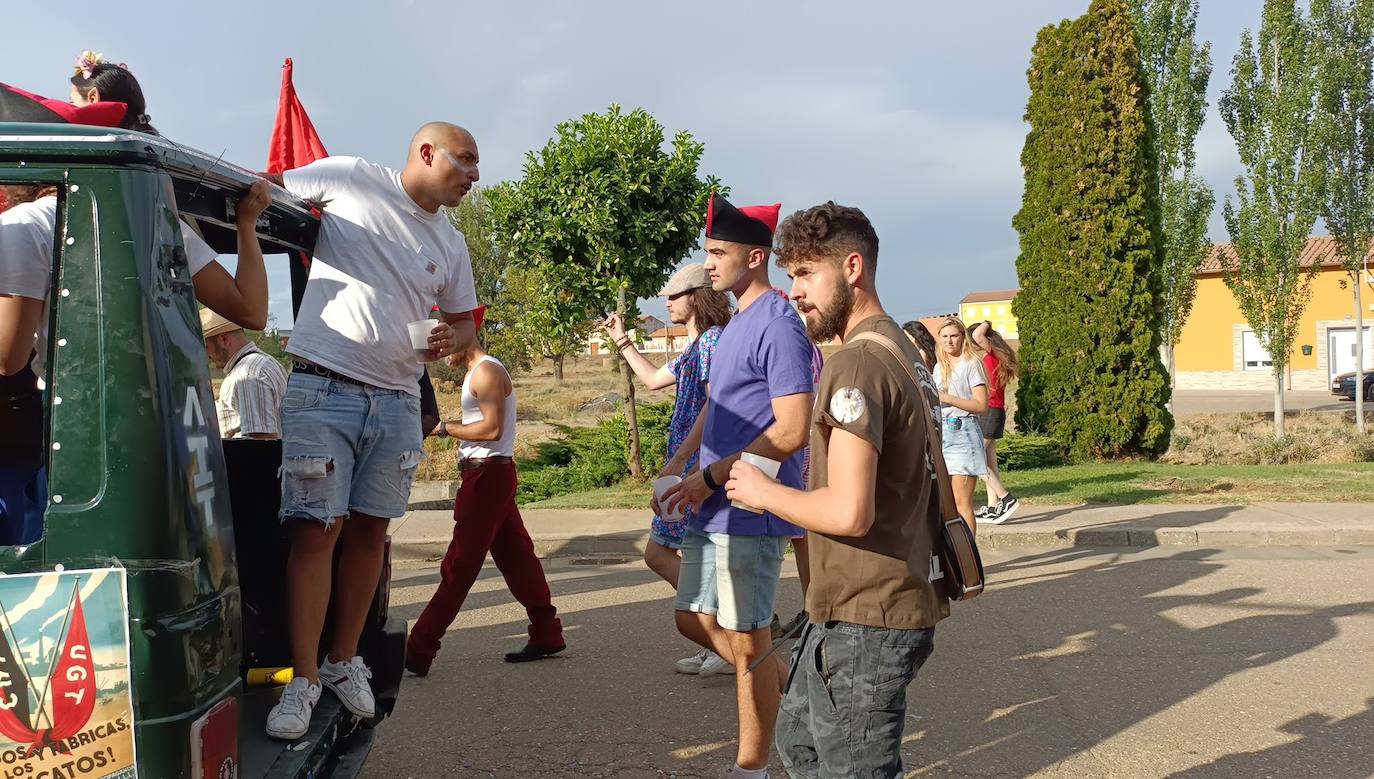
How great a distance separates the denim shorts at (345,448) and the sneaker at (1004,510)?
737cm

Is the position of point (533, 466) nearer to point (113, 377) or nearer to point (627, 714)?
point (627, 714)

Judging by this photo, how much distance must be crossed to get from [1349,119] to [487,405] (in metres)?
19.6

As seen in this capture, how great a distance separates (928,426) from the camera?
271 centimetres

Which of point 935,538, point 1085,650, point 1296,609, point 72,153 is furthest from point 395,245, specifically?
point 1296,609

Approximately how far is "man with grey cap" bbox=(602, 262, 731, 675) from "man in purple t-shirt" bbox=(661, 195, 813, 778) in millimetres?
721

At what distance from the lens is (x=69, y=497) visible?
6.50 ft

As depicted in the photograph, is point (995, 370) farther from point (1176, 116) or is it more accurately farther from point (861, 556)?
point (1176, 116)

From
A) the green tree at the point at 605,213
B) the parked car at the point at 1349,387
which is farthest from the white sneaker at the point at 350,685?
the parked car at the point at 1349,387

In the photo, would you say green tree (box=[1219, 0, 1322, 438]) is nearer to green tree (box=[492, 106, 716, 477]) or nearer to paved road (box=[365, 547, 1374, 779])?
green tree (box=[492, 106, 716, 477])

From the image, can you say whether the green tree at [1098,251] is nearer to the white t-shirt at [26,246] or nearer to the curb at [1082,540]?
the curb at [1082,540]

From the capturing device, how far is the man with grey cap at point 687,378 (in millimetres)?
4891

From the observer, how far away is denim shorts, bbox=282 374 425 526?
3.12 meters

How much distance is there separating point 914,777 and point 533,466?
1145 cm

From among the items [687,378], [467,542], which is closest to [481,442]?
[467,542]
